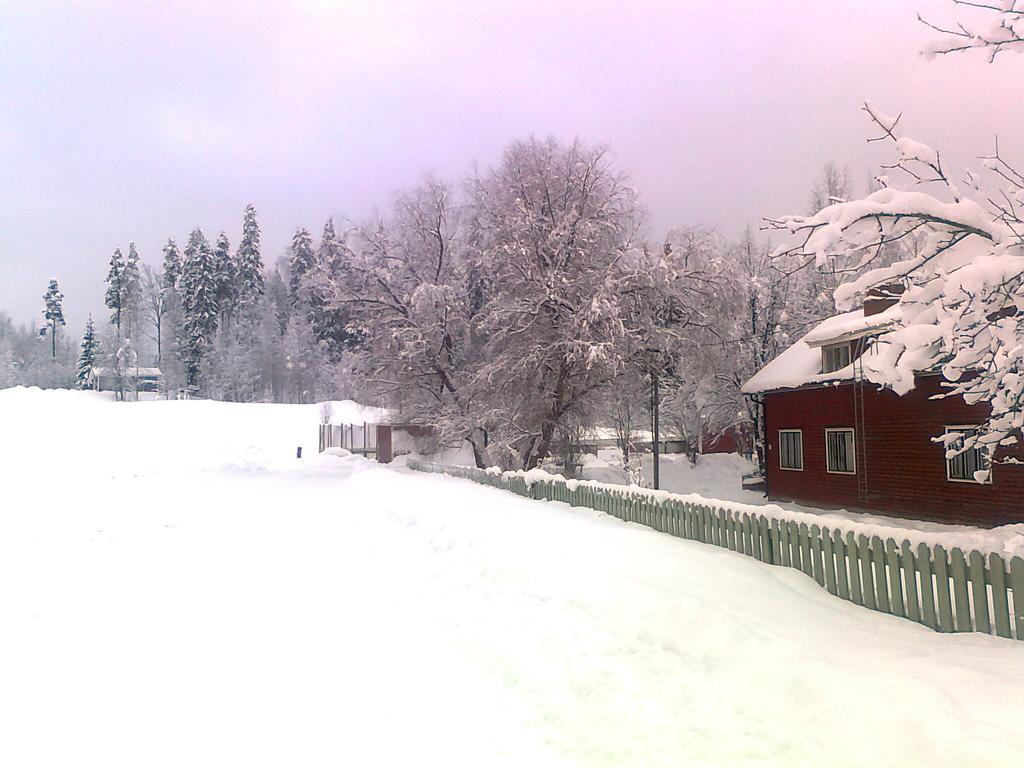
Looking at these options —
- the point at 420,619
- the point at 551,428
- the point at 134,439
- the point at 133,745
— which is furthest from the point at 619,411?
the point at 134,439

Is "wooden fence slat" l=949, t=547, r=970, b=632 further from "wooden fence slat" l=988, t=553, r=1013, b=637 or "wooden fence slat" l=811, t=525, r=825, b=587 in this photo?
"wooden fence slat" l=811, t=525, r=825, b=587

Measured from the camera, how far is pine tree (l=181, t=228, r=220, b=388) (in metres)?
72.9

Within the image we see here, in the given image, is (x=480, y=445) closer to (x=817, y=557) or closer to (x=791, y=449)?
(x=791, y=449)

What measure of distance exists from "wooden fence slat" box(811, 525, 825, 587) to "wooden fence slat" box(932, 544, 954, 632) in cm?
143

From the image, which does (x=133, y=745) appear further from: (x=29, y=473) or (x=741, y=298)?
(x=29, y=473)

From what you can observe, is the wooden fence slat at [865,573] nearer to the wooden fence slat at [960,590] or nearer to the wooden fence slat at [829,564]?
the wooden fence slat at [829,564]

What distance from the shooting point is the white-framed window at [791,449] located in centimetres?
2248

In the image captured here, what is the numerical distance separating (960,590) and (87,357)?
84828 millimetres

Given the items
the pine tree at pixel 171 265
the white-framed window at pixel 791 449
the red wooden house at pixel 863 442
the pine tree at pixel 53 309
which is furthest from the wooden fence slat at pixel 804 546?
the pine tree at pixel 53 309

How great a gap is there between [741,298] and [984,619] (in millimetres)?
18956


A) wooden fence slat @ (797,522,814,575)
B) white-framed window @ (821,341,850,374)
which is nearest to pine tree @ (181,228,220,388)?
white-framed window @ (821,341,850,374)

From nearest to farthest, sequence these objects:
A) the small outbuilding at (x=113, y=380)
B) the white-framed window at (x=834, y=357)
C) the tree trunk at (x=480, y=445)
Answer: the white-framed window at (x=834, y=357)
the tree trunk at (x=480, y=445)
the small outbuilding at (x=113, y=380)

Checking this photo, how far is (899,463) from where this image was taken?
18.3m

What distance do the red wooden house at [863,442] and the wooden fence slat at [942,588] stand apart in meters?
8.63
